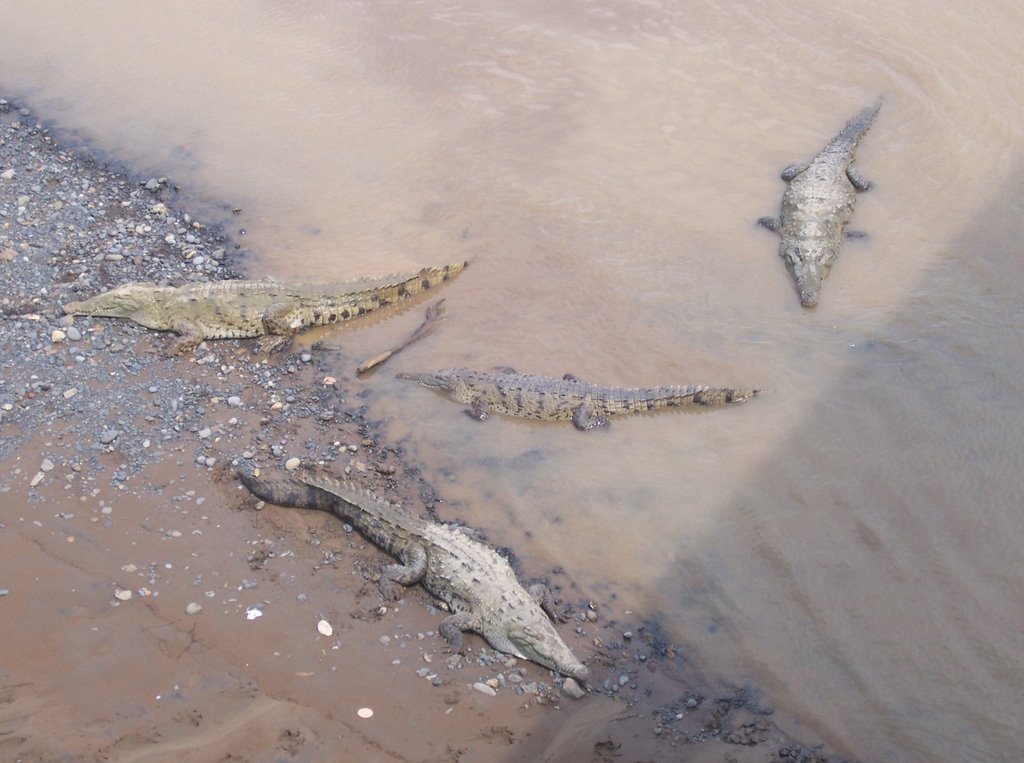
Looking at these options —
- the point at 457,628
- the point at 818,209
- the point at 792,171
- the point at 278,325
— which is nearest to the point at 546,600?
the point at 457,628

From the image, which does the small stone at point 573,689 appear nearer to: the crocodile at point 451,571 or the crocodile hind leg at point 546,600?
the crocodile at point 451,571

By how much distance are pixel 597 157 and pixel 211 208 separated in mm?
4596

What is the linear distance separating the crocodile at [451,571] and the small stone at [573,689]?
5 centimetres

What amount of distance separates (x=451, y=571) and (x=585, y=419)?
6.75 ft

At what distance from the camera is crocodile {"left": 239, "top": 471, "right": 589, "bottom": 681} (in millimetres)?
5734

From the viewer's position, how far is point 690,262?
8.92 metres

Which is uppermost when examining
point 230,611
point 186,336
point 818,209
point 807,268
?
point 818,209

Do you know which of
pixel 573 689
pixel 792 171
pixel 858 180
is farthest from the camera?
pixel 792 171

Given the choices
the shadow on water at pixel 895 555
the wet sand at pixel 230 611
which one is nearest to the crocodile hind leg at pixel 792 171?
the shadow on water at pixel 895 555

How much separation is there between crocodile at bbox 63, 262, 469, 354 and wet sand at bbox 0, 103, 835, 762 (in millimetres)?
173

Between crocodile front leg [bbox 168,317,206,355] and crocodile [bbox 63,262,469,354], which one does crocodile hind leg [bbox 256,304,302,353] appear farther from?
crocodile front leg [bbox 168,317,206,355]

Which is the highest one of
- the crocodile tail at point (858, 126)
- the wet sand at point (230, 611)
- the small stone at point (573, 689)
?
the crocodile tail at point (858, 126)

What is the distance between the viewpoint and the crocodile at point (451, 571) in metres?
5.73

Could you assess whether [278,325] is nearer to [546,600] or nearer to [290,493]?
[290,493]
